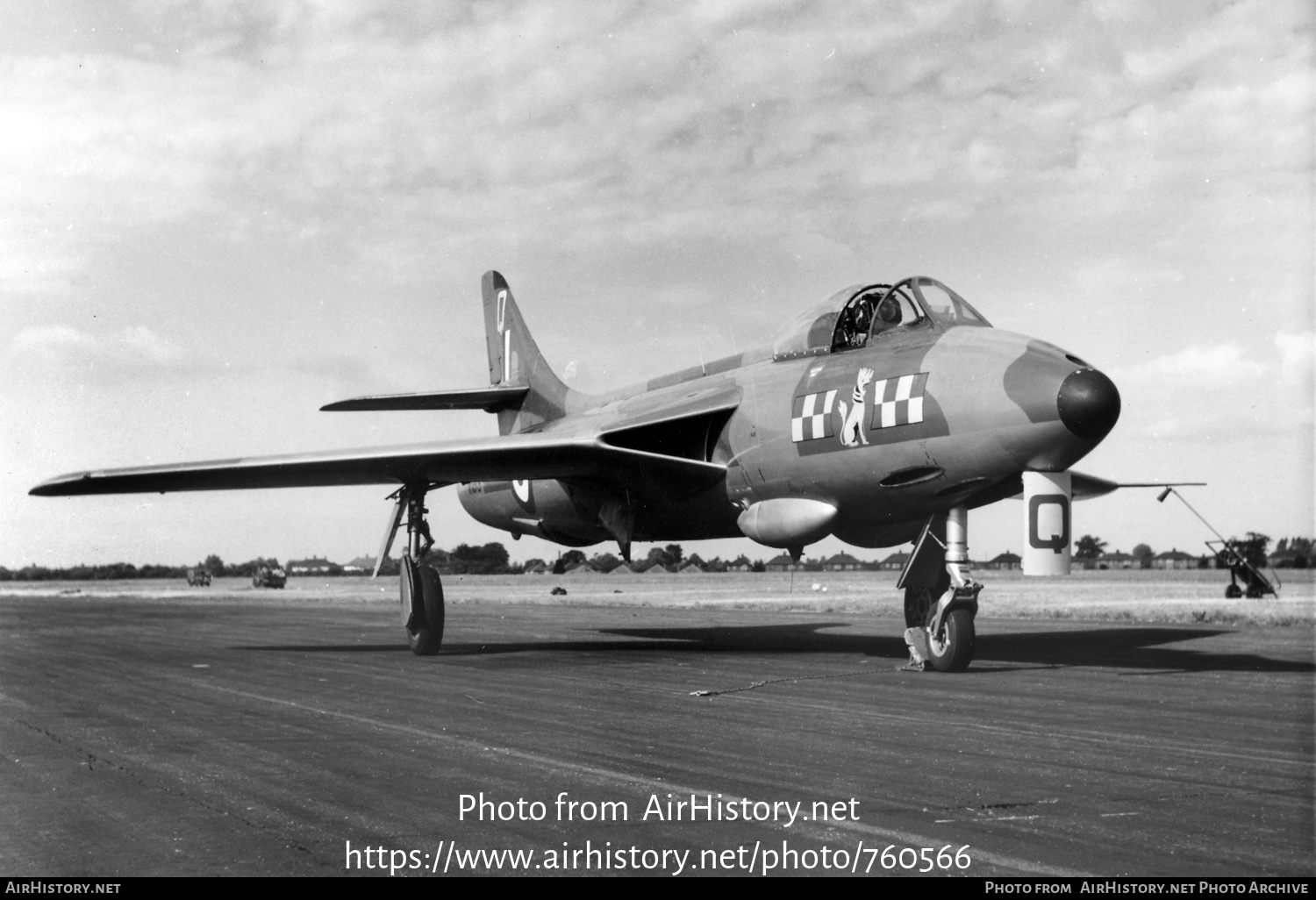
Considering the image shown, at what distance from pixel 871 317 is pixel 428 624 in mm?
7594

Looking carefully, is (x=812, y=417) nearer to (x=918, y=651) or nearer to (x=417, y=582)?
(x=918, y=651)

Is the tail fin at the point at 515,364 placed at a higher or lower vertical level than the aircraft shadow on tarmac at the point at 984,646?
higher

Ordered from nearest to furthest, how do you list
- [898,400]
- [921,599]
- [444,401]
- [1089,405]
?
[1089,405], [898,400], [921,599], [444,401]

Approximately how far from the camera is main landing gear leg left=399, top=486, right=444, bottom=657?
1661cm

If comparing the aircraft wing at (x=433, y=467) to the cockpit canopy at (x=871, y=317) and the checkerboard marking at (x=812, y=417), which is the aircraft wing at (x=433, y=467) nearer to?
the checkerboard marking at (x=812, y=417)

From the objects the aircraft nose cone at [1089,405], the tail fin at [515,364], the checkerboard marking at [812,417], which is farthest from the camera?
the tail fin at [515,364]

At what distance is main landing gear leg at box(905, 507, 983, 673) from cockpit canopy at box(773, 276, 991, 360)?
7.29ft

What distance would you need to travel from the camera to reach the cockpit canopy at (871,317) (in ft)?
44.3

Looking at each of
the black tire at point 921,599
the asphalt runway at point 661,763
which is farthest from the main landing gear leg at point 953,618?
the black tire at point 921,599

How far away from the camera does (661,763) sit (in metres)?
7.15

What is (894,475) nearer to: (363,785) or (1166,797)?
Result: (1166,797)

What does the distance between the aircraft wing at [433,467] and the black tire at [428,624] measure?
5.57ft

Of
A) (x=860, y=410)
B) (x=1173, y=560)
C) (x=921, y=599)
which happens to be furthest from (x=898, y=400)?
(x=1173, y=560)

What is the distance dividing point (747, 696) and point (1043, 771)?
13.8ft
